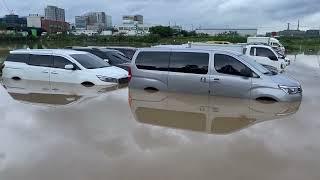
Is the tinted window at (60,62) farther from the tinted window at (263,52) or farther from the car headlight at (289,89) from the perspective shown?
the tinted window at (263,52)

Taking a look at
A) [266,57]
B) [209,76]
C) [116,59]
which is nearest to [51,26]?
[116,59]

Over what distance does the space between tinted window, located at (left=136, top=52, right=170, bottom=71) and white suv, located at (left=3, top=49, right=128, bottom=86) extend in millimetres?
2158

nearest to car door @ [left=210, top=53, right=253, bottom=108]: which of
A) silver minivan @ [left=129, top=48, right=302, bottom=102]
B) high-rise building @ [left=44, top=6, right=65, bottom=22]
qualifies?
silver minivan @ [left=129, top=48, right=302, bottom=102]

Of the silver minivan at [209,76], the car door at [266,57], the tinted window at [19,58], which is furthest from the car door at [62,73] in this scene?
the car door at [266,57]

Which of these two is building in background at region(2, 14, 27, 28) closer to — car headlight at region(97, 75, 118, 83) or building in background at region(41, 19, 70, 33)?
building in background at region(41, 19, 70, 33)

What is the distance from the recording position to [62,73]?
1499 cm

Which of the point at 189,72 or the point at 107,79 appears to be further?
the point at 107,79

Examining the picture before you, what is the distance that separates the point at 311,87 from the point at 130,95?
760cm

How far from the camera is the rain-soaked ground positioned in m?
5.90

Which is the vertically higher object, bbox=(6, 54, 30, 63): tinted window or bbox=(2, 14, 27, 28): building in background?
bbox=(2, 14, 27, 28): building in background

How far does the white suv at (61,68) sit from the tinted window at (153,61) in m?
2.16

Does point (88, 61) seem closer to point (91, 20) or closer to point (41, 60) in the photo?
point (41, 60)

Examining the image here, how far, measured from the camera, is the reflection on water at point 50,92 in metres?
11.8

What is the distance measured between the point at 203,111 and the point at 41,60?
27.1 feet
